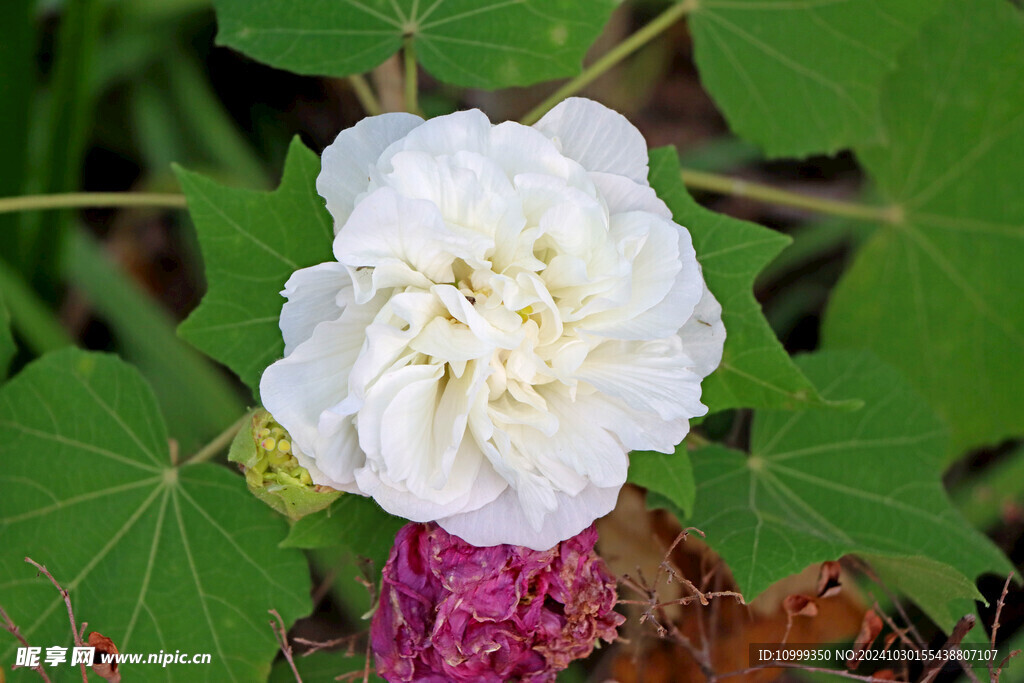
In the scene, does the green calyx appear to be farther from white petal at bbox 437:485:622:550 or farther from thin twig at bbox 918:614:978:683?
thin twig at bbox 918:614:978:683

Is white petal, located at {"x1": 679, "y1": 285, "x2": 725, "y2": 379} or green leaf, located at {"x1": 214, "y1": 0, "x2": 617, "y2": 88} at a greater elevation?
green leaf, located at {"x1": 214, "y1": 0, "x2": 617, "y2": 88}

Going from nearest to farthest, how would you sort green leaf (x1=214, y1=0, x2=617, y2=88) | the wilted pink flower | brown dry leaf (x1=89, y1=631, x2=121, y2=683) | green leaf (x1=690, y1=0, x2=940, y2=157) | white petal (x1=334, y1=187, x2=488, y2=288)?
white petal (x1=334, y1=187, x2=488, y2=288)
the wilted pink flower
brown dry leaf (x1=89, y1=631, x2=121, y2=683)
green leaf (x1=214, y1=0, x2=617, y2=88)
green leaf (x1=690, y1=0, x2=940, y2=157)

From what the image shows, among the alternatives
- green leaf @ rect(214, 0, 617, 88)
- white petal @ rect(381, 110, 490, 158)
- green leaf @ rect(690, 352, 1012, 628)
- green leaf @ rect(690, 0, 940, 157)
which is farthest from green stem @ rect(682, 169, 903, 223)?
white petal @ rect(381, 110, 490, 158)

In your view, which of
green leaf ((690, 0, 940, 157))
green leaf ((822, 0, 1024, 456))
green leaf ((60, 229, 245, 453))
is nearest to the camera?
green leaf ((690, 0, 940, 157))

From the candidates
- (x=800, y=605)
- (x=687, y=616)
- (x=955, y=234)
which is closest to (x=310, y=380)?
(x=800, y=605)

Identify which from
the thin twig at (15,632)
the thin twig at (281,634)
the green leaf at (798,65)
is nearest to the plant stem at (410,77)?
the green leaf at (798,65)

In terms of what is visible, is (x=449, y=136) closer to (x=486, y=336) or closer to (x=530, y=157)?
(x=530, y=157)
